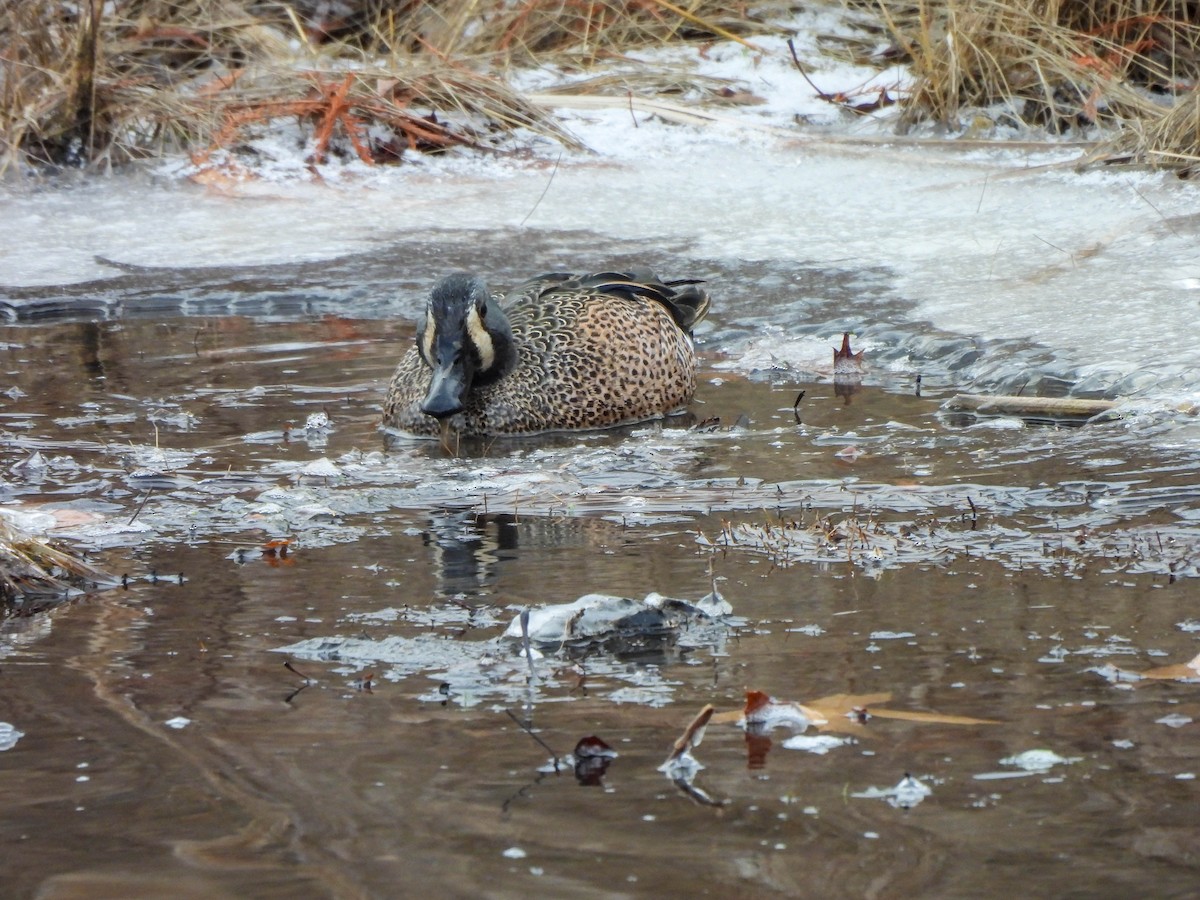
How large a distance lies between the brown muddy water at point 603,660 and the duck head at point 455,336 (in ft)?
0.70

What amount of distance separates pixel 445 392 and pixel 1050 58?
18.0 ft

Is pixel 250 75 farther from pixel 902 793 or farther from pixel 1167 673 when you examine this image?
pixel 902 793

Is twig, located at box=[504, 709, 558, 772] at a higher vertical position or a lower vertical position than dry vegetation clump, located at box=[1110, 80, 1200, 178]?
lower

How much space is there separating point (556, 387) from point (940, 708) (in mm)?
3213

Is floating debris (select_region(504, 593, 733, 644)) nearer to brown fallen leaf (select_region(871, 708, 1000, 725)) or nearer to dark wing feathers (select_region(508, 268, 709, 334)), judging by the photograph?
brown fallen leaf (select_region(871, 708, 1000, 725))

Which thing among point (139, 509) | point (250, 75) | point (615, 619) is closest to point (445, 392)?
point (139, 509)

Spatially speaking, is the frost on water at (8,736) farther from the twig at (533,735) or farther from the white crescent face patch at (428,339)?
the white crescent face patch at (428,339)

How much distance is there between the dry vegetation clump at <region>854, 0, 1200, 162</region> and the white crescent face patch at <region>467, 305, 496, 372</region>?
4.76m

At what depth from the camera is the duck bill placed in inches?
213

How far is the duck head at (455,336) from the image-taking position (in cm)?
550

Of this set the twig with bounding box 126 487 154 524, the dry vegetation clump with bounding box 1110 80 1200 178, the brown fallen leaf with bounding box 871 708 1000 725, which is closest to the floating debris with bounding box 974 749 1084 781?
the brown fallen leaf with bounding box 871 708 1000 725

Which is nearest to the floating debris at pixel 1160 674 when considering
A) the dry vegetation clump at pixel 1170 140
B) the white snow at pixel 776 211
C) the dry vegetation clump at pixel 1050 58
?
the white snow at pixel 776 211

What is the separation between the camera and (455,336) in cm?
561

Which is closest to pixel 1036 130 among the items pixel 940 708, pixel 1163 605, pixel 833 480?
pixel 833 480
